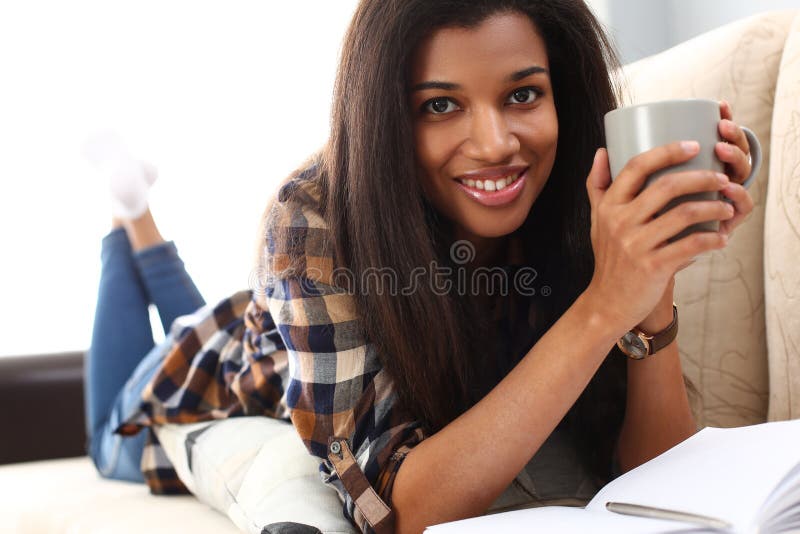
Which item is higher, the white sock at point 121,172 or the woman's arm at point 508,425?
the white sock at point 121,172

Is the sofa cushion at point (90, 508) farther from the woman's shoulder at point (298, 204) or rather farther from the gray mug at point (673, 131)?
the gray mug at point (673, 131)

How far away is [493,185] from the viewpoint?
883 mm

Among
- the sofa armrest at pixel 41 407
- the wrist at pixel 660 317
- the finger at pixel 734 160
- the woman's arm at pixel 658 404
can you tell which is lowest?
the sofa armrest at pixel 41 407

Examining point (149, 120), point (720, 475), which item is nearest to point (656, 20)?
point (149, 120)

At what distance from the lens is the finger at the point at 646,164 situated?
0.63m

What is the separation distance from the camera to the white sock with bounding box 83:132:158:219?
6.03ft

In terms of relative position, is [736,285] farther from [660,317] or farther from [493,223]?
[493,223]

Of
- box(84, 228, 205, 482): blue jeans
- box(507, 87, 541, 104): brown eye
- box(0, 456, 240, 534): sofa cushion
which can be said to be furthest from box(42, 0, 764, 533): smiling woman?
box(84, 228, 205, 482): blue jeans

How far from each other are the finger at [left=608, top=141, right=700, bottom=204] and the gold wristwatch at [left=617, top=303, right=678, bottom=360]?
0.88ft

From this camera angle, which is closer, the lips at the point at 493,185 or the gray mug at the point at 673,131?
the gray mug at the point at 673,131

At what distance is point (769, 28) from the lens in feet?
3.49

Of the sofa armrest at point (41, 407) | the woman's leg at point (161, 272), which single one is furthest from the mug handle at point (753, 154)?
the sofa armrest at point (41, 407)

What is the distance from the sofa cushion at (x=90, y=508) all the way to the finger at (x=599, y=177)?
0.62m

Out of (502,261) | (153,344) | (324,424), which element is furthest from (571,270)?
(153,344)
